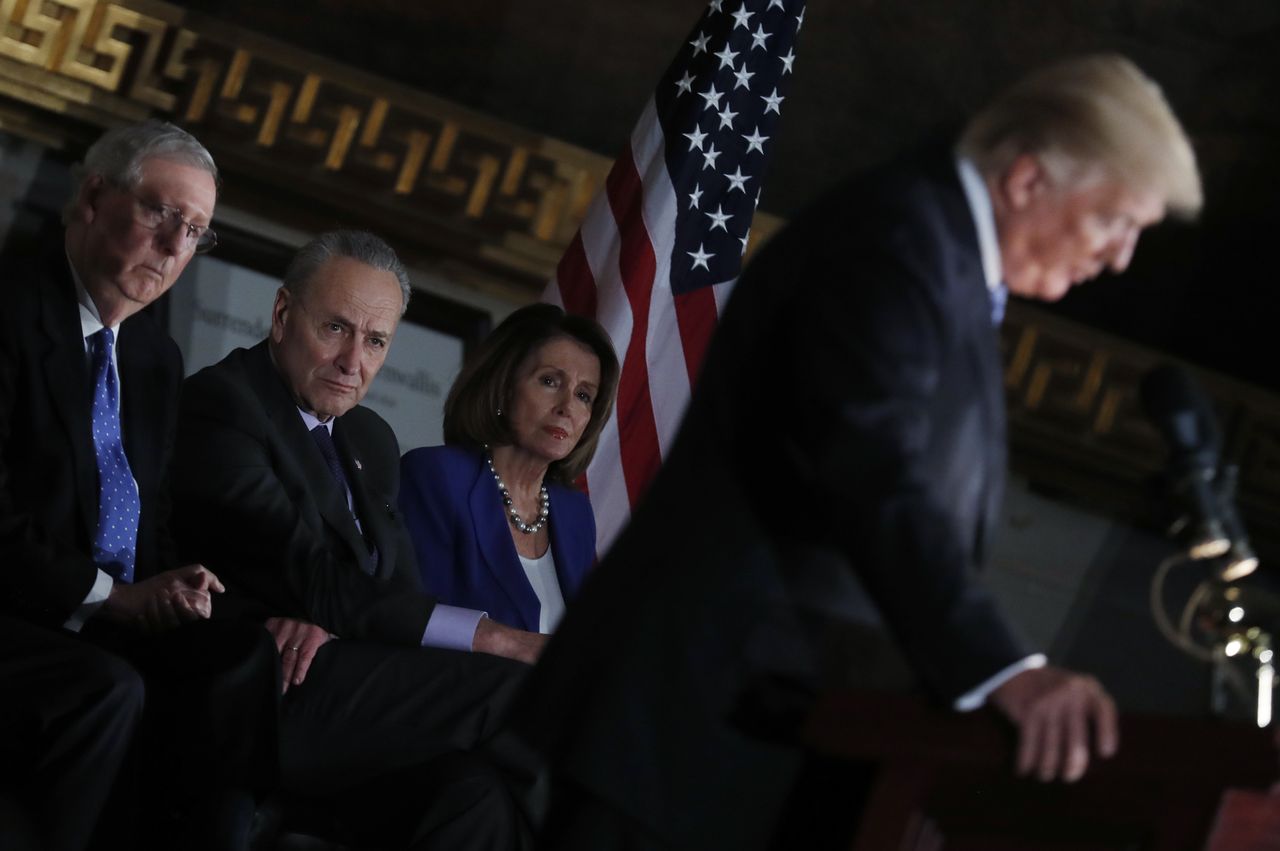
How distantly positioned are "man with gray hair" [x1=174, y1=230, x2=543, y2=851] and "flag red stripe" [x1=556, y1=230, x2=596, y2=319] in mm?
958

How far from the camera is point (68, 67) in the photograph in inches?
179

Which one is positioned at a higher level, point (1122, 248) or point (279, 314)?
point (1122, 248)

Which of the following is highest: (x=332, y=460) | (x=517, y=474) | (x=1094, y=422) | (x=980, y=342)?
(x=1094, y=422)

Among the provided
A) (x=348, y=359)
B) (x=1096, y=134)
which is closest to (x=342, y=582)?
(x=348, y=359)

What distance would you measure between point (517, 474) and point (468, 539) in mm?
221

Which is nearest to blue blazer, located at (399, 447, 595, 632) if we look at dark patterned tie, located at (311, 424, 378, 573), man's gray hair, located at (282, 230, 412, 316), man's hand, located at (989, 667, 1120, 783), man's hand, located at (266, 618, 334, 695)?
dark patterned tie, located at (311, 424, 378, 573)

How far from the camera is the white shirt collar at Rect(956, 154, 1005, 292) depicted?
5.68ft

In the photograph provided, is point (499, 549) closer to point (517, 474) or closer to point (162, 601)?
point (517, 474)

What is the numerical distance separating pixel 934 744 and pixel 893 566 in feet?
0.57

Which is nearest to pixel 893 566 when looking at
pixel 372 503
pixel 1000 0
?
pixel 372 503

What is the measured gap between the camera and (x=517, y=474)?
12.0 feet

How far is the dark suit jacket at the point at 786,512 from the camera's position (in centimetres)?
157

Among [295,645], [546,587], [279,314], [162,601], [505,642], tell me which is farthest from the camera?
[546,587]

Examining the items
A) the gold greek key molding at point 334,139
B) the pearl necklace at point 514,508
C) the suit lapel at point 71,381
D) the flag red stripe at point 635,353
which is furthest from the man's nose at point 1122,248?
the gold greek key molding at point 334,139
